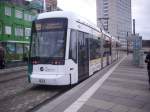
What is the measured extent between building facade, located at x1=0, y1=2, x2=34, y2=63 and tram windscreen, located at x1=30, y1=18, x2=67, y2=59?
81.1 feet

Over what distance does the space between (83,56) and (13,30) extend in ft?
107

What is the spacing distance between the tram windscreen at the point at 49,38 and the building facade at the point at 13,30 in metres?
24.7

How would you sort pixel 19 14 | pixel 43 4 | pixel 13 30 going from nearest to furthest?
1. pixel 13 30
2. pixel 19 14
3. pixel 43 4

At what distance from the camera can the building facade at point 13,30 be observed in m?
39.7

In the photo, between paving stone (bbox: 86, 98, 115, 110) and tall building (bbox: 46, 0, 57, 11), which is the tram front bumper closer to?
paving stone (bbox: 86, 98, 115, 110)

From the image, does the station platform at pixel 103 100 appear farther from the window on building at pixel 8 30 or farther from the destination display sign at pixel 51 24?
the window on building at pixel 8 30

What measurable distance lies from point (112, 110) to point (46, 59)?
5.21 meters

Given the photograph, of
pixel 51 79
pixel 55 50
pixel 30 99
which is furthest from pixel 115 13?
pixel 30 99

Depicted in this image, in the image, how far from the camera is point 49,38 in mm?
11930

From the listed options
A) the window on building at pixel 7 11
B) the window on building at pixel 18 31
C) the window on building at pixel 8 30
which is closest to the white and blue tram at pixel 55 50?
the window on building at pixel 8 30

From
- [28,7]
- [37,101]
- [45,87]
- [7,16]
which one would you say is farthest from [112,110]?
[28,7]

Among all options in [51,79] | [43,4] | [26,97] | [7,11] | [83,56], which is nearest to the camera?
[26,97]

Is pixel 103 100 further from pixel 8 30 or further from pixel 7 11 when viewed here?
pixel 7 11

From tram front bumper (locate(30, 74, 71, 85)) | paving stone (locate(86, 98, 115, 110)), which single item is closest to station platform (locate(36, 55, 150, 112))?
paving stone (locate(86, 98, 115, 110))
